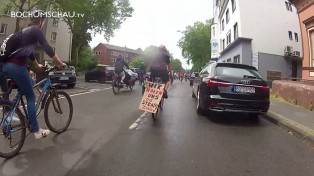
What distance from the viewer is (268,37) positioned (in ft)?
98.2

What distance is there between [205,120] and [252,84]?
1463 millimetres

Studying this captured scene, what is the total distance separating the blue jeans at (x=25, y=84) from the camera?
4.93 m

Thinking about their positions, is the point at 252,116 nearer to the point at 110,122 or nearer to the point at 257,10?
the point at 110,122

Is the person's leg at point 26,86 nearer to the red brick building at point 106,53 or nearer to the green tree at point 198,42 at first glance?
the green tree at point 198,42

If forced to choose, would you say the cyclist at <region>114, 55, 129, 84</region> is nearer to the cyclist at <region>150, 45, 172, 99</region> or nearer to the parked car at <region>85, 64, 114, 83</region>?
the cyclist at <region>150, 45, 172, 99</region>

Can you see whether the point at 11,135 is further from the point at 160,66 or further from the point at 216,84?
Answer: the point at 216,84

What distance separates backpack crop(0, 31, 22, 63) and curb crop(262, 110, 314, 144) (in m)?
5.41

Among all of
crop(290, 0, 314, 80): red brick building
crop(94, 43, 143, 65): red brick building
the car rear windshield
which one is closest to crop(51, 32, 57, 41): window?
crop(290, 0, 314, 80): red brick building

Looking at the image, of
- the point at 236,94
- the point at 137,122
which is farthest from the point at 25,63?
the point at 236,94

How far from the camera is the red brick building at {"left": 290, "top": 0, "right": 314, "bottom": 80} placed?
50.5 feet

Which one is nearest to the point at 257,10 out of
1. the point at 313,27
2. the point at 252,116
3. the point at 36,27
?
the point at 313,27

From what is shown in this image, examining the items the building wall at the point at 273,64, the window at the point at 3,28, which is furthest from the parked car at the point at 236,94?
the window at the point at 3,28

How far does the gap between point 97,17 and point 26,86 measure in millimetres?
44195

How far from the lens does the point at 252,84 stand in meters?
8.25
